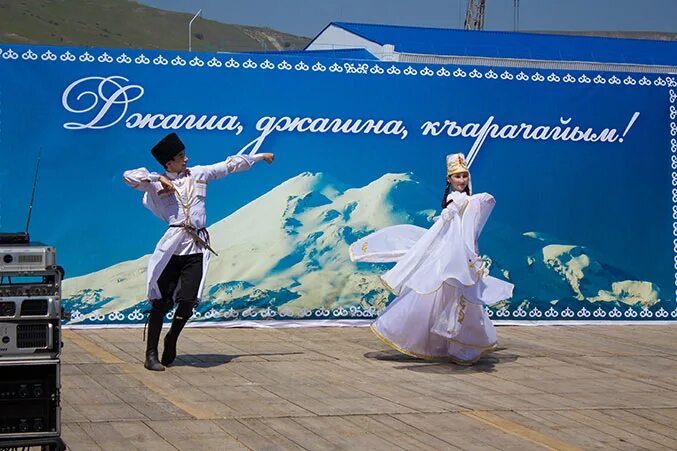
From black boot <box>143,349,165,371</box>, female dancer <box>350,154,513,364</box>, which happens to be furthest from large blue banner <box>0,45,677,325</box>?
black boot <box>143,349,165,371</box>

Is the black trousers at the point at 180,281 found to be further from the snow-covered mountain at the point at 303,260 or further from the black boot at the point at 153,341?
the snow-covered mountain at the point at 303,260

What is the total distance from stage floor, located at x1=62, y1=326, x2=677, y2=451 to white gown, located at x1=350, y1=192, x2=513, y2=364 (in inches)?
7.8

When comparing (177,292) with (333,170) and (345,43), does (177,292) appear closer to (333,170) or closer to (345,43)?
(333,170)

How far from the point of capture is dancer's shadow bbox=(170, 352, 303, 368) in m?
10.6

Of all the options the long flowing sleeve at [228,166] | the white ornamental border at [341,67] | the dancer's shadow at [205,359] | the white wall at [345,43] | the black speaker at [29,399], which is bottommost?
the dancer's shadow at [205,359]

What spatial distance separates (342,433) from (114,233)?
5.30 meters

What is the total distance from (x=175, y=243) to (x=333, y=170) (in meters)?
3.23

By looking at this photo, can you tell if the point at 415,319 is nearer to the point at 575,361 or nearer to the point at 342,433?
the point at 575,361

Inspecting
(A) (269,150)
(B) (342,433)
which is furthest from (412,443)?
(A) (269,150)

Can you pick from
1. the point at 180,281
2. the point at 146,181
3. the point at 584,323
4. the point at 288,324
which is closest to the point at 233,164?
the point at 146,181

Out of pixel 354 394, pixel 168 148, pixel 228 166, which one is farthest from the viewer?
pixel 228 166

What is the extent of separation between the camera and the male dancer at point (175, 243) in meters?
10.4

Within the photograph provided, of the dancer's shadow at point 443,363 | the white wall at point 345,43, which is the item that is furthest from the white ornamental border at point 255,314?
the white wall at point 345,43

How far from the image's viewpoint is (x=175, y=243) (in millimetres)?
10414
